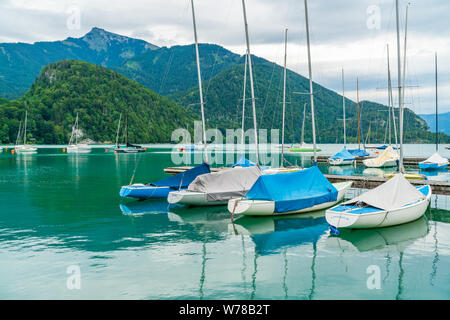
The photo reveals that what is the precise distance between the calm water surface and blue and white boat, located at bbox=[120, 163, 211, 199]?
3200mm

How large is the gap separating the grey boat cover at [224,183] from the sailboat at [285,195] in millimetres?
3889

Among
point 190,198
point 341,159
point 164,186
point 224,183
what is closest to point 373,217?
point 224,183

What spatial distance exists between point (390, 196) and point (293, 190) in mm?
5342

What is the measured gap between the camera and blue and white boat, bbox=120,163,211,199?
27394mm

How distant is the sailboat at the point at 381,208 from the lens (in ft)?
57.1

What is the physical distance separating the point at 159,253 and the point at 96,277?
10.7 feet

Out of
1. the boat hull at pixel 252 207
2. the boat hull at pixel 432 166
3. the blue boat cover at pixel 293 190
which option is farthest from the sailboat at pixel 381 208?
the boat hull at pixel 432 166

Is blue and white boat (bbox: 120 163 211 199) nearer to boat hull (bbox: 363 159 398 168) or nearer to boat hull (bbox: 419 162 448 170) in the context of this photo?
boat hull (bbox: 419 162 448 170)

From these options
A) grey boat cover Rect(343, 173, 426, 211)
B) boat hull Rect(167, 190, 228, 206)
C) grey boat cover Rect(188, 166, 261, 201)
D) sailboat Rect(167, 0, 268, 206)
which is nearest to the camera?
grey boat cover Rect(343, 173, 426, 211)

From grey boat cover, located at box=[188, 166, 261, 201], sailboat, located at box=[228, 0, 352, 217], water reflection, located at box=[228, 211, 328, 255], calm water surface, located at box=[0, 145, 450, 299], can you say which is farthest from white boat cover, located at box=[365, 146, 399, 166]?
water reflection, located at box=[228, 211, 328, 255]

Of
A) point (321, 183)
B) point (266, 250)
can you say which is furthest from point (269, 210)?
point (266, 250)
